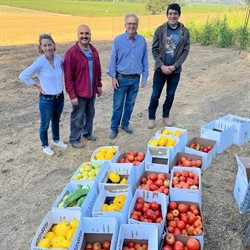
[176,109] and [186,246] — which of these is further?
[176,109]

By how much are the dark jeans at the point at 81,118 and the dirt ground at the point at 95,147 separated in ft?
0.83

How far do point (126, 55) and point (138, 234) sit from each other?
2824 mm

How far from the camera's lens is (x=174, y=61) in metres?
4.98

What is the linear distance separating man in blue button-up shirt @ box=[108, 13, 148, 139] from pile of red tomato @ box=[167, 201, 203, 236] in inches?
88.4

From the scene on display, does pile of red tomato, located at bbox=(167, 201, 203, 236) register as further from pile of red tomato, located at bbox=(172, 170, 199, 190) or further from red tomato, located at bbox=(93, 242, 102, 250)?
red tomato, located at bbox=(93, 242, 102, 250)

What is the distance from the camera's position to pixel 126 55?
465 centimetres

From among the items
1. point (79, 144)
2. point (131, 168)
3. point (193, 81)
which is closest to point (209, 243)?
point (131, 168)

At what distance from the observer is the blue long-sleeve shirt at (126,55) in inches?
180

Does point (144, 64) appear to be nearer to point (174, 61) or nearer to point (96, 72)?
point (174, 61)

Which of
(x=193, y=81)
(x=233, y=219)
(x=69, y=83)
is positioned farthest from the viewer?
(x=193, y=81)

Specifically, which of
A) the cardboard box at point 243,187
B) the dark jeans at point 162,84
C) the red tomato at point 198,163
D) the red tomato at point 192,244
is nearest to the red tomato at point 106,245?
the red tomato at point 192,244

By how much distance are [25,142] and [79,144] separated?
1017 mm

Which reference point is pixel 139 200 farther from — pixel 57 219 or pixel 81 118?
pixel 81 118

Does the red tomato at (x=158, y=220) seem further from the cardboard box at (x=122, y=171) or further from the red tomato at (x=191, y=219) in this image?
the cardboard box at (x=122, y=171)
